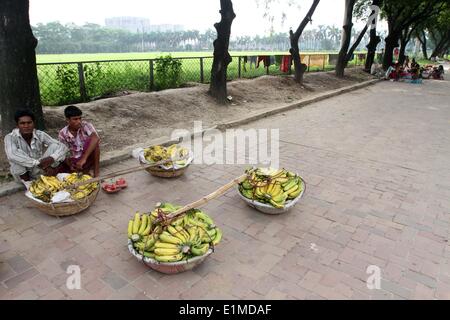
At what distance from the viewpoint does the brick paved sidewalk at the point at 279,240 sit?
292 centimetres

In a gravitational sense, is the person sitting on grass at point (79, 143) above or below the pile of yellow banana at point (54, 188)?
above

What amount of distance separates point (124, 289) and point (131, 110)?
6.01 metres

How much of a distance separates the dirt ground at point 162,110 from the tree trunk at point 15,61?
72cm

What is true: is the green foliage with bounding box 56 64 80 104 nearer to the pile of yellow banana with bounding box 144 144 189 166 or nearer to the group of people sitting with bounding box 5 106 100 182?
the group of people sitting with bounding box 5 106 100 182

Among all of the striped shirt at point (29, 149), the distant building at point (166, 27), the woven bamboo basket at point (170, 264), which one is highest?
the distant building at point (166, 27)

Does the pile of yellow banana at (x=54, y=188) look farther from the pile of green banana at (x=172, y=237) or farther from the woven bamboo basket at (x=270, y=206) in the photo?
the woven bamboo basket at (x=270, y=206)

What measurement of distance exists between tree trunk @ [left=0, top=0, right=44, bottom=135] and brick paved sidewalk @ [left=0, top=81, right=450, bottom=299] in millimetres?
1734

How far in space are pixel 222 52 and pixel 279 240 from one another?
762cm

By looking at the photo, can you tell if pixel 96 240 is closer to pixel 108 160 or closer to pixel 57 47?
pixel 108 160

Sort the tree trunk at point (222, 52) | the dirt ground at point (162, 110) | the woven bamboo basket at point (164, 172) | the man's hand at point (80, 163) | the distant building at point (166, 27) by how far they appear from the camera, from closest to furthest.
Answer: the man's hand at point (80, 163) < the woven bamboo basket at point (164, 172) < the dirt ground at point (162, 110) < the tree trunk at point (222, 52) < the distant building at point (166, 27)

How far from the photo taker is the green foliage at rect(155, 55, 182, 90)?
1084cm

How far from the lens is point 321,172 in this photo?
5629mm

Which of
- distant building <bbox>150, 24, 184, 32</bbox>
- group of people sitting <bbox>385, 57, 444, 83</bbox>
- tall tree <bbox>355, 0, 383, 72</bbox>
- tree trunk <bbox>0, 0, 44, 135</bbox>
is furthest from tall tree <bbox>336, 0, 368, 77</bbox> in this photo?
distant building <bbox>150, 24, 184, 32</bbox>

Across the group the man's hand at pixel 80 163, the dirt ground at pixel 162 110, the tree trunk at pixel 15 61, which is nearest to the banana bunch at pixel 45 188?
the man's hand at pixel 80 163
